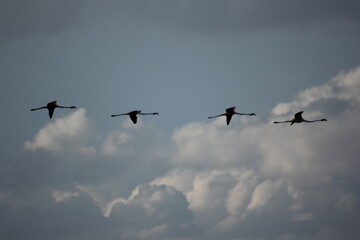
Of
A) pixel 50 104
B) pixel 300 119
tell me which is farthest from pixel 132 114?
pixel 300 119

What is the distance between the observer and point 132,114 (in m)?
132

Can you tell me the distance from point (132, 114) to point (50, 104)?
→ 1598cm

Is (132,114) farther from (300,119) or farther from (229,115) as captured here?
(300,119)

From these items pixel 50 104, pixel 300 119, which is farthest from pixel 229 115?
pixel 50 104

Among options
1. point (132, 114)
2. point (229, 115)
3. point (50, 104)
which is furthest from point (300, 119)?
point (50, 104)

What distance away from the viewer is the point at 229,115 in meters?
136

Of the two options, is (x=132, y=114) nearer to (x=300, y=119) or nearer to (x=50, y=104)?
(x=50, y=104)

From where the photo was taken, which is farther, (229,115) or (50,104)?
(229,115)

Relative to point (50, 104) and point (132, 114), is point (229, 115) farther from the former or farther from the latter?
point (50, 104)

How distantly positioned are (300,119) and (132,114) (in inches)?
1360

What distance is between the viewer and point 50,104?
4985 inches

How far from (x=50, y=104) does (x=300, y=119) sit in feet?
165

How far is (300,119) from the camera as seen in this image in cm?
13838
